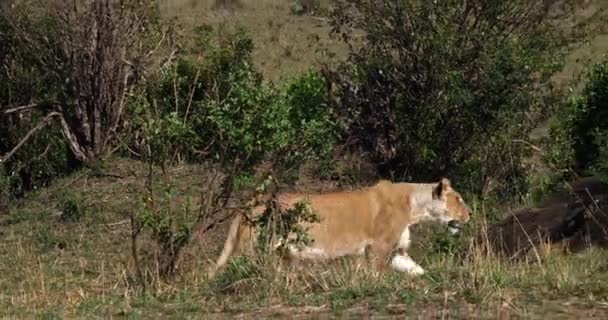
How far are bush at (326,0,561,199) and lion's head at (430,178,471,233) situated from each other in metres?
4.61

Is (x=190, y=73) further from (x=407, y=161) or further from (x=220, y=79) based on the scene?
(x=407, y=161)

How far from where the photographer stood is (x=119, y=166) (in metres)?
20.4

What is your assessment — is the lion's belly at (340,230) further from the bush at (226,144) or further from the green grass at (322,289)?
the bush at (226,144)

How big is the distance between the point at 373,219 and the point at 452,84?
5.67m

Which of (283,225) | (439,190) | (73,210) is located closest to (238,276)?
(283,225)

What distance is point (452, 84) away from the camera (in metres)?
18.5

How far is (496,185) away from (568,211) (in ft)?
16.5

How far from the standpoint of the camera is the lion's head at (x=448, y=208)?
45.2 ft

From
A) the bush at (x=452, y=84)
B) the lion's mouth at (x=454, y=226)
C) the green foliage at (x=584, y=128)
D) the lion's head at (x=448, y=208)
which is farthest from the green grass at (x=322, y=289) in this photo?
the bush at (x=452, y=84)

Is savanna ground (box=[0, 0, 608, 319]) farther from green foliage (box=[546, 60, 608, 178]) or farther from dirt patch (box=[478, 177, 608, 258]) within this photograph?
green foliage (box=[546, 60, 608, 178])

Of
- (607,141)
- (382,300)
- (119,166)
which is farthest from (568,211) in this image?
(119,166)

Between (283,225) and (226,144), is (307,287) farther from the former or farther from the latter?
(226,144)

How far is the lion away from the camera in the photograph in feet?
40.9

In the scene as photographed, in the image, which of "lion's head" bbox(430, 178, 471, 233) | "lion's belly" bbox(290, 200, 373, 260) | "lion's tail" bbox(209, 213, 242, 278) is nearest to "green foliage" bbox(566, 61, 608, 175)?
"lion's head" bbox(430, 178, 471, 233)
